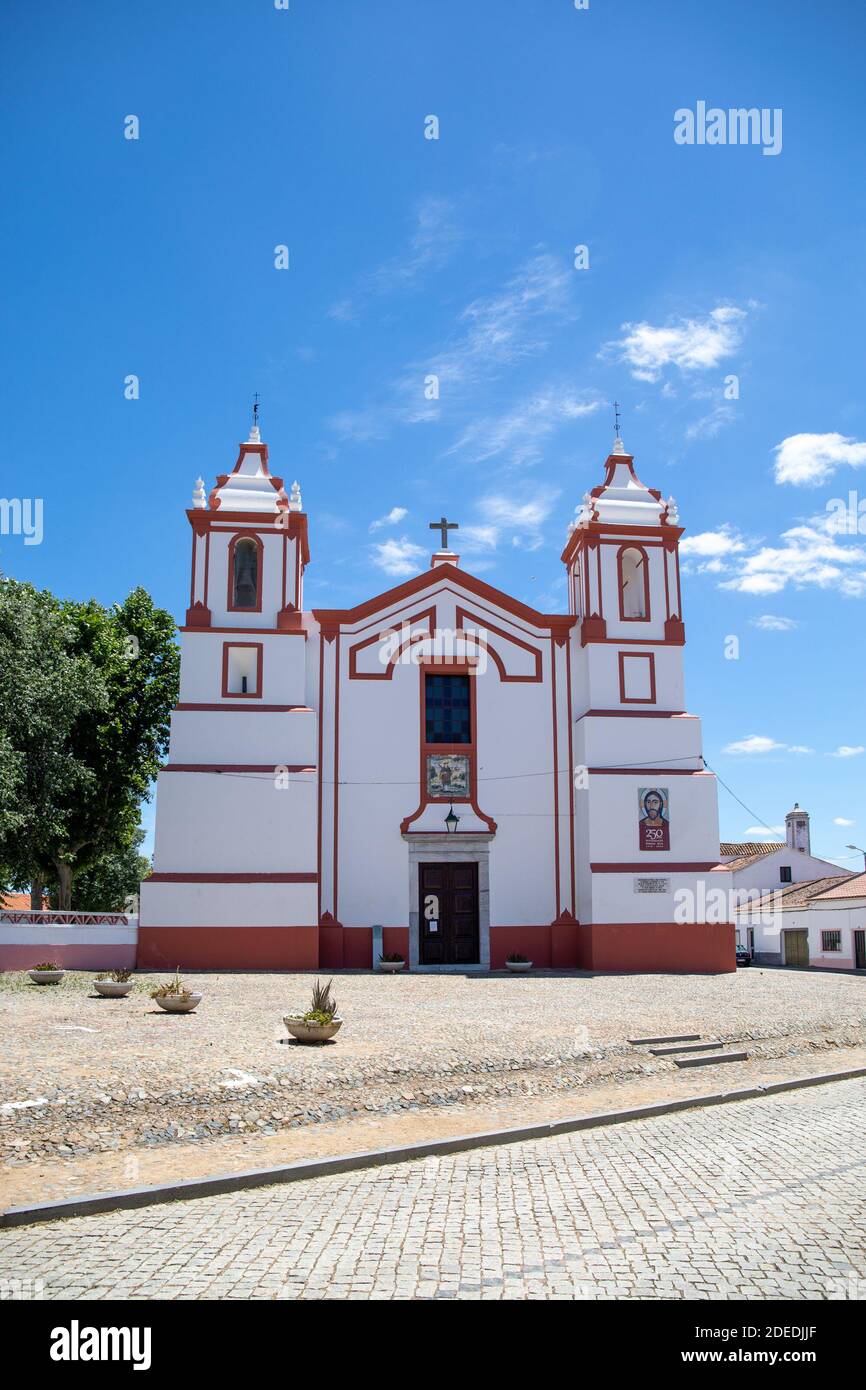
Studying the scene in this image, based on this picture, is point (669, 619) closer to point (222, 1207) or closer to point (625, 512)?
point (625, 512)

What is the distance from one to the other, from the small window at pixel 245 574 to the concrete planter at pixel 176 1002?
14.6 meters

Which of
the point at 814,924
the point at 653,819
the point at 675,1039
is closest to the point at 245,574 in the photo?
the point at 653,819

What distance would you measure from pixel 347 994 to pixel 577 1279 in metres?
15.4

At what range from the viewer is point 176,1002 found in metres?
16.4

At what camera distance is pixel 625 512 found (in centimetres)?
3178

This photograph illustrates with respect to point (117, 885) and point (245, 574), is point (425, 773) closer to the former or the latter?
point (245, 574)

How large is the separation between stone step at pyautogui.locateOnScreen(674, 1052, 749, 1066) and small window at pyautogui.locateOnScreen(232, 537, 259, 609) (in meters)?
18.9

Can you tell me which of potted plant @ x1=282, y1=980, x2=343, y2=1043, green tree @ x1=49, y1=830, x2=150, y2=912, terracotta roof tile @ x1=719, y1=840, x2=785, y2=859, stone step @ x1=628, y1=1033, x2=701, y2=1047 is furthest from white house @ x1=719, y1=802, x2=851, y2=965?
potted plant @ x1=282, y1=980, x2=343, y2=1043

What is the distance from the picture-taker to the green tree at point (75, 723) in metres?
26.6

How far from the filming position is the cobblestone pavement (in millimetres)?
5641

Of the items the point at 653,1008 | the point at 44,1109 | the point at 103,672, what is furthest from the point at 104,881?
the point at 44,1109

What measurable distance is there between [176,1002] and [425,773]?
13.4 meters

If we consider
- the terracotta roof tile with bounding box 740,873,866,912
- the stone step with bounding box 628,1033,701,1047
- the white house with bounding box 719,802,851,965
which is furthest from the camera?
the white house with bounding box 719,802,851,965

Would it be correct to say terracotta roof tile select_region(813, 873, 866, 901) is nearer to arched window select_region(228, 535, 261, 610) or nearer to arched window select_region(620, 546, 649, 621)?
arched window select_region(620, 546, 649, 621)
